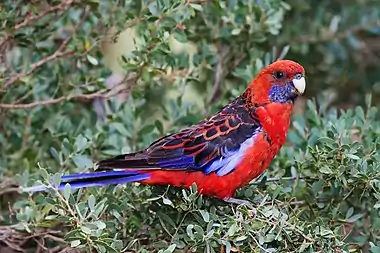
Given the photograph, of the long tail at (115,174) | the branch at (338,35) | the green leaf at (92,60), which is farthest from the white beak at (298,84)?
the branch at (338,35)

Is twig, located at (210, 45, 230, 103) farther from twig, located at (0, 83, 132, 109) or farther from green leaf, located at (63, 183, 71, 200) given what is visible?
green leaf, located at (63, 183, 71, 200)

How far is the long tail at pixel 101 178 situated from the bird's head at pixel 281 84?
16.1 inches

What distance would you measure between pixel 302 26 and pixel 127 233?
5.01ft

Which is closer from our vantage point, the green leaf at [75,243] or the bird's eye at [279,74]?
the green leaf at [75,243]

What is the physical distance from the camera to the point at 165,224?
1940 mm

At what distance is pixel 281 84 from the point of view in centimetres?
207

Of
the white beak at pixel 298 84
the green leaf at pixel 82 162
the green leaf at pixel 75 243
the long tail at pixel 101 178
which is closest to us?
the green leaf at pixel 75 243

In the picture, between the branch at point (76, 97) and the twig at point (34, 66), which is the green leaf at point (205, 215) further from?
the twig at point (34, 66)

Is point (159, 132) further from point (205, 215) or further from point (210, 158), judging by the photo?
point (205, 215)

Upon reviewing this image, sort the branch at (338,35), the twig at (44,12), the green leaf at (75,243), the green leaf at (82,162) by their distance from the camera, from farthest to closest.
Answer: the branch at (338,35)
the twig at (44,12)
the green leaf at (82,162)
the green leaf at (75,243)

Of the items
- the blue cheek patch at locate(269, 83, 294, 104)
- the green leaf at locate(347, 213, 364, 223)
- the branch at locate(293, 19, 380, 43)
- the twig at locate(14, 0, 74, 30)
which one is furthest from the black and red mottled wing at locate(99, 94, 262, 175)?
the branch at locate(293, 19, 380, 43)

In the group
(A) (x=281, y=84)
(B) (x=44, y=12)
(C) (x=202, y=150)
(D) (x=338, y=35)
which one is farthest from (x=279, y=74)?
(D) (x=338, y=35)

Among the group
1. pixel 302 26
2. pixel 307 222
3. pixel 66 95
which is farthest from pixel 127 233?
pixel 302 26

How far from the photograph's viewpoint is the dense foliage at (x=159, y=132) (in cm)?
184
